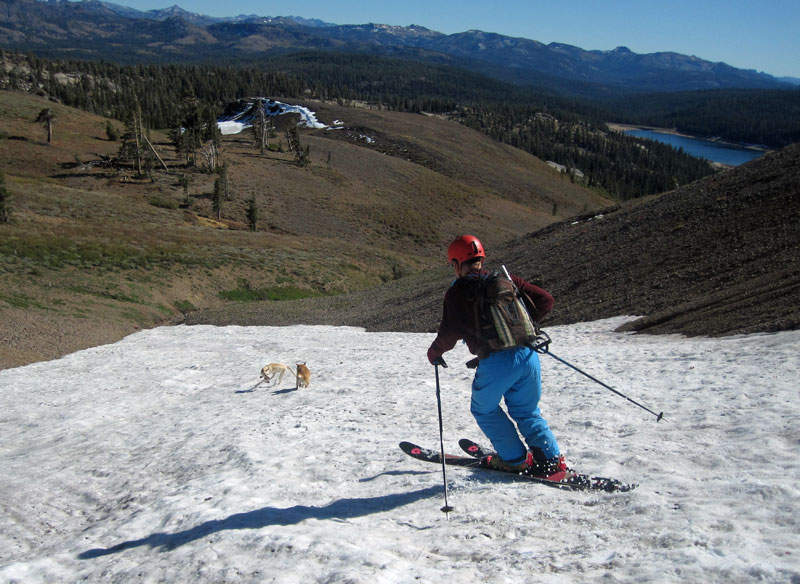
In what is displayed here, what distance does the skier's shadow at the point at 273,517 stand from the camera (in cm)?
667

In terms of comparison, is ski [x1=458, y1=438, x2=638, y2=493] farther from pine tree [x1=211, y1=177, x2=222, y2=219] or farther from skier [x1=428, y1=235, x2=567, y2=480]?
pine tree [x1=211, y1=177, x2=222, y2=219]

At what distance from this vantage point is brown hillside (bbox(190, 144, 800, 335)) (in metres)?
16.8

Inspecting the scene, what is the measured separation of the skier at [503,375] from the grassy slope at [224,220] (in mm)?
22903

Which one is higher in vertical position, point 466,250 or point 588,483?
point 466,250

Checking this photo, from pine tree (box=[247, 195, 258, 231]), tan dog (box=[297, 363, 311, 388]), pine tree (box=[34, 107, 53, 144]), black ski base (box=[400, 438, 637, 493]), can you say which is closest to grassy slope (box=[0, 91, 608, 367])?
pine tree (box=[34, 107, 53, 144])

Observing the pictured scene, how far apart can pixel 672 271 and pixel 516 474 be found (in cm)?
1897

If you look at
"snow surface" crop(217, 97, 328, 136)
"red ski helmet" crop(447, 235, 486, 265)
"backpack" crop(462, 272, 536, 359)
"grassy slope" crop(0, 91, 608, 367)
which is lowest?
"grassy slope" crop(0, 91, 608, 367)

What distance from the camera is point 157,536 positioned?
6934mm

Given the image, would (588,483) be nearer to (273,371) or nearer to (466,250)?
(466,250)

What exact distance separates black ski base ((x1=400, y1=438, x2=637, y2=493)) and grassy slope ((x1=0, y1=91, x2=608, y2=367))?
21.5 metres

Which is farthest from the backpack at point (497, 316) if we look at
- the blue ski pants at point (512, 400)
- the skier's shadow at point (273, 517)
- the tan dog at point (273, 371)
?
the tan dog at point (273, 371)

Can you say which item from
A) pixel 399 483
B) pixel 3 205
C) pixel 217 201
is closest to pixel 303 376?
pixel 399 483

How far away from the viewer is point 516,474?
24.1 feet

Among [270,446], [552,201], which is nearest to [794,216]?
[270,446]
